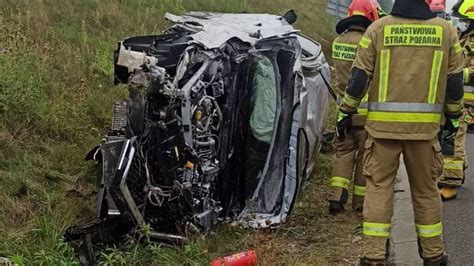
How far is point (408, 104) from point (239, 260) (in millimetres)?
1460

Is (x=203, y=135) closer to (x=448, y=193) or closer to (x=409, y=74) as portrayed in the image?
(x=409, y=74)

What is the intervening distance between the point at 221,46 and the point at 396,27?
143 centimetres

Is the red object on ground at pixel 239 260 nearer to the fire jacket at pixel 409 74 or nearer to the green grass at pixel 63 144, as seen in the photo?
the green grass at pixel 63 144

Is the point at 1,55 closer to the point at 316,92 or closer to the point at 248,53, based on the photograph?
the point at 248,53

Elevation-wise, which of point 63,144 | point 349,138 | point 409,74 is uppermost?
point 409,74

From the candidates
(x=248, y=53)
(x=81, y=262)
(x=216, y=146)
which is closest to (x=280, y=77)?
(x=248, y=53)

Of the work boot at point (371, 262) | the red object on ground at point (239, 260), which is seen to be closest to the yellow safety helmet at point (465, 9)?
the work boot at point (371, 262)

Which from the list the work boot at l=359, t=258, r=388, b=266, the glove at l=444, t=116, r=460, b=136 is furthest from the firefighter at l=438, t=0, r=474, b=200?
the work boot at l=359, t=258, r=388, b=266

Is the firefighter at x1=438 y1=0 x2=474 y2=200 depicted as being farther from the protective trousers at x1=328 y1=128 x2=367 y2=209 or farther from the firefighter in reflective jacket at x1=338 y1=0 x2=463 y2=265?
the firefighter in reflective jacket at x1=338 y1=0 x2=463 y2=265

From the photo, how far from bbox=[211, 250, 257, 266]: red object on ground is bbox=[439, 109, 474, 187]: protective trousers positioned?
102 inches

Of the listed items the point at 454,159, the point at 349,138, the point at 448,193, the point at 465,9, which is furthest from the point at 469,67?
the point at 349,138

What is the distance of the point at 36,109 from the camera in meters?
6.04

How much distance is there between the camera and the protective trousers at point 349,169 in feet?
18.3

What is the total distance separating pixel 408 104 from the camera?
4145 mm
